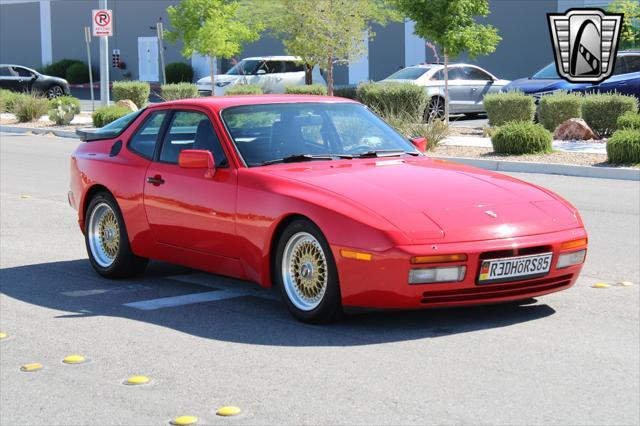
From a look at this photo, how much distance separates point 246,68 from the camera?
38.8m

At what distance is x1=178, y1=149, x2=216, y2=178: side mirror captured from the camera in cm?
807

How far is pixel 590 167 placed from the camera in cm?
1859

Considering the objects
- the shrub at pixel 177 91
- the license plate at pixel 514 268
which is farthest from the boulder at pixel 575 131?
the license plate at pixel 514 268

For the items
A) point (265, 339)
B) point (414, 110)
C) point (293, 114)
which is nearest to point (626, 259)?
point (293, 114)

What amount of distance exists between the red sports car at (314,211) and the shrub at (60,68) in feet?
167

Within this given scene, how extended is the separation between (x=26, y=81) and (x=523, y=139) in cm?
2945

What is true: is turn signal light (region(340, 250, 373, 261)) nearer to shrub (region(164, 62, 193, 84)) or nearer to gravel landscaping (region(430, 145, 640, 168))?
gravel landscaping (region(430, 145, 640, 168))

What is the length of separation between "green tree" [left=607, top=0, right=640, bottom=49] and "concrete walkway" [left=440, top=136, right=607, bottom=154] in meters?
3.03

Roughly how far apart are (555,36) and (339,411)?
262 inches

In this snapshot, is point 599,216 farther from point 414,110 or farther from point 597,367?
point 414,110

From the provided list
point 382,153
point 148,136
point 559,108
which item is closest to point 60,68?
point 559,108

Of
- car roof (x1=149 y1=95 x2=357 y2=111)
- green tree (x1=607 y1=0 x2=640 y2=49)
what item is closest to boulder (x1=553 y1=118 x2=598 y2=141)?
green tree (x1=607 y1=0 x2=640 y2=49)

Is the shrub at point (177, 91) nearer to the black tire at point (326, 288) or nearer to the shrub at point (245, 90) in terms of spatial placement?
the shrub at point (245, 90)

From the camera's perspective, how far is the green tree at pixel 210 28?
35969mm
